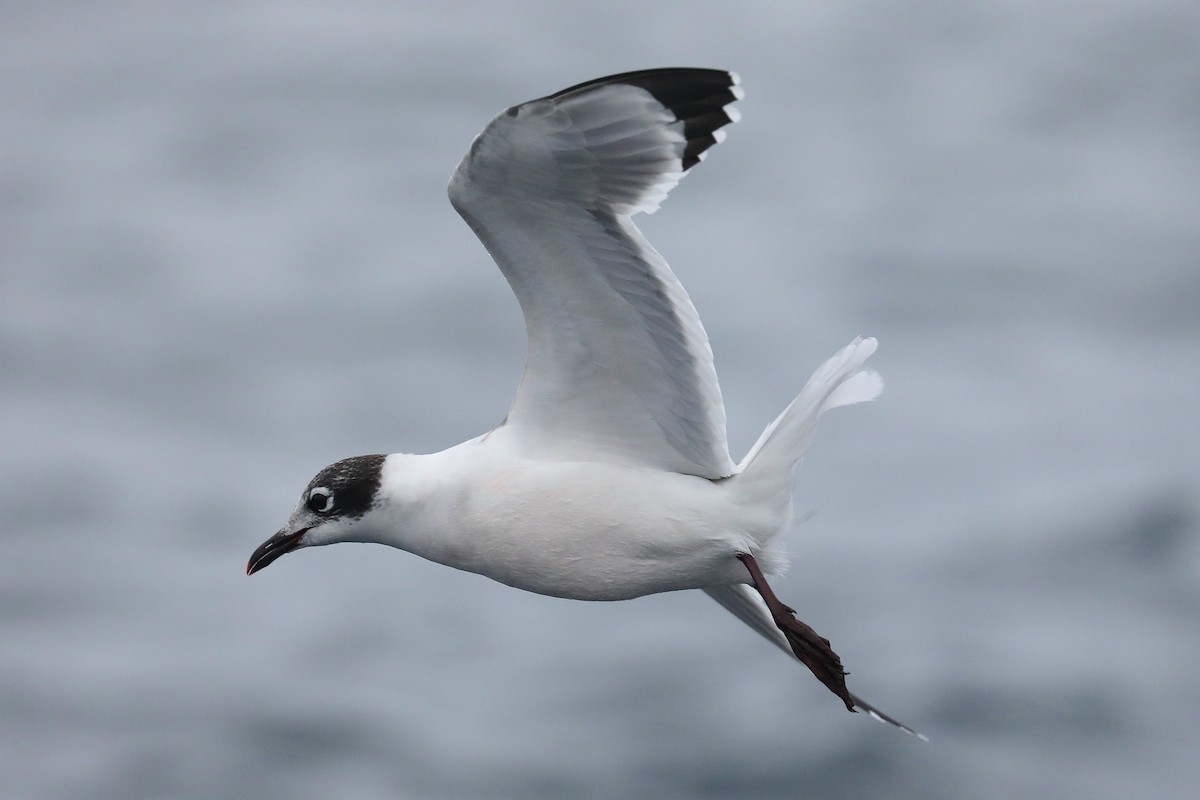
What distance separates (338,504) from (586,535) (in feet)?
3.07

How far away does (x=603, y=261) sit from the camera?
515cm

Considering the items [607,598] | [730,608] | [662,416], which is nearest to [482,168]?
[662,416]

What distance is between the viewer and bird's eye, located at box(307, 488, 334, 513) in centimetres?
567

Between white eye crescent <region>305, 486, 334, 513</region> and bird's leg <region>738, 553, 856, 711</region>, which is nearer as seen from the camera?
bird's leg <region>738, 553, 856, 711</region>

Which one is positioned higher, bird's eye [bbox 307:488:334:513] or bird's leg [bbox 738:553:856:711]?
bird's eye [bbox 307:488:334:513]

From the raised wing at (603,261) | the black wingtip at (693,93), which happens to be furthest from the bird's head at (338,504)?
the black wingtip at (693,93)

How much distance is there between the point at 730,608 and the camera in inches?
253

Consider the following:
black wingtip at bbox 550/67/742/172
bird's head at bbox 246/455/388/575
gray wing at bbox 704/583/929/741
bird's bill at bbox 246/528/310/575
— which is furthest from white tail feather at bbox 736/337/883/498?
bird's bill at bbox 246/528/310/575

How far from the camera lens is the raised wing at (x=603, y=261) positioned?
4.69 meters

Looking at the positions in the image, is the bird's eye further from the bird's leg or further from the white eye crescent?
the bird's leg

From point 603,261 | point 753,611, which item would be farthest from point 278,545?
point 753,611

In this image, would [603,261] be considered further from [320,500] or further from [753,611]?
[753,611]

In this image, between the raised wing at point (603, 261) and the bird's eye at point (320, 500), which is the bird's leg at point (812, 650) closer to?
the raised wing at point (603, 261)

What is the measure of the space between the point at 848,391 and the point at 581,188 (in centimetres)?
129
